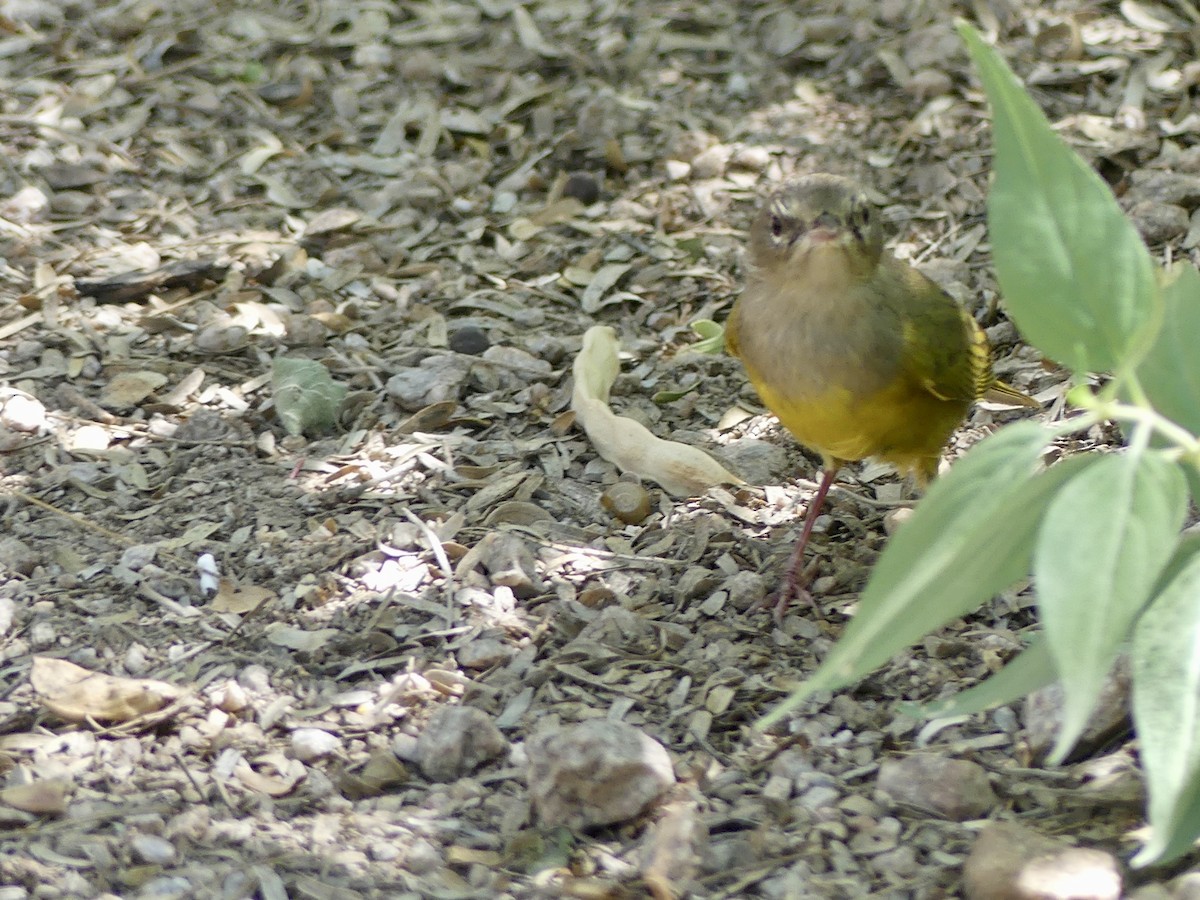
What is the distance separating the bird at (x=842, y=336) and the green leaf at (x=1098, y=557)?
1854 millimetres

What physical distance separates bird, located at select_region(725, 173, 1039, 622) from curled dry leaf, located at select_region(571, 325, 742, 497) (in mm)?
448

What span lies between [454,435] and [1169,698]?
123 inches

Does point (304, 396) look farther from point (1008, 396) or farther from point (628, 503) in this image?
point (1008, 396)

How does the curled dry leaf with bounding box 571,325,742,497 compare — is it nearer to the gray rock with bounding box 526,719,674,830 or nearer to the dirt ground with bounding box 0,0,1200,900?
the dirt ground with bounding box 0,0,1200,900

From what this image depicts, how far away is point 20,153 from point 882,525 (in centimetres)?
437

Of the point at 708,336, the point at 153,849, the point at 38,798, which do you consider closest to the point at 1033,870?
the point at 153,849

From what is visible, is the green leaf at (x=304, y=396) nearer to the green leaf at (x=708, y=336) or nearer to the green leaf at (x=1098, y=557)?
the green leaf at (x=708, y=336)

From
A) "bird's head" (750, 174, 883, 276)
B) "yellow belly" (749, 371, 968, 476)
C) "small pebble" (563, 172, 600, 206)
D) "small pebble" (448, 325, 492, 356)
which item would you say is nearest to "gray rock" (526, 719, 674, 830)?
"yellow belly" (749, 371, 968, 476)

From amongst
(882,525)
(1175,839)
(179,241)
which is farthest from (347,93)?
(1175,839)

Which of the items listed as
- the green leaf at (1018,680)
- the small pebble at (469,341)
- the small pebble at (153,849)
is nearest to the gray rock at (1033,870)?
the green leaf at (1018,680)

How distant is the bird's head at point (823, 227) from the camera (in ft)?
13.8

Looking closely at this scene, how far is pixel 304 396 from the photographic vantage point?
5051 millimetres

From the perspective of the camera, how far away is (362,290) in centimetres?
594

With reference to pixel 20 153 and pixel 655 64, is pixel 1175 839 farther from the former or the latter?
pixel 20 153
